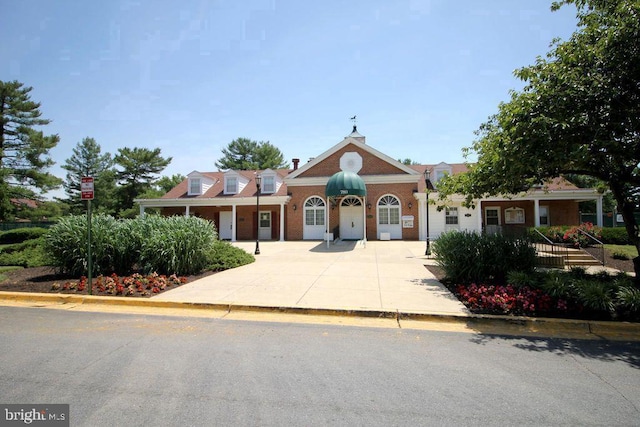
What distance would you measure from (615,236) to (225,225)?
82.7ft

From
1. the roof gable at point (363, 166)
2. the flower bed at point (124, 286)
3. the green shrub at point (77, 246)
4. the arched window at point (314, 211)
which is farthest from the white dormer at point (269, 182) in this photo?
the flower bed at point (124, 286)

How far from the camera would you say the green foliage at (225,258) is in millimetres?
10680

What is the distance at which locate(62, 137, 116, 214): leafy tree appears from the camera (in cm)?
4084

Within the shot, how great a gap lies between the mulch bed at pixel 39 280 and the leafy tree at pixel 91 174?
3477 centimetres

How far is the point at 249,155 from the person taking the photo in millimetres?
55656

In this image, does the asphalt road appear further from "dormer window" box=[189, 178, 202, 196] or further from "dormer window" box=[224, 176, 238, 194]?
"dormer window" box=[189, 178, 202, 196]

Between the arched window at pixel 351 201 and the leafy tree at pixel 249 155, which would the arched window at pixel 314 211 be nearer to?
the arched window at pixel 351 201

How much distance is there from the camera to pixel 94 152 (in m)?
48.0

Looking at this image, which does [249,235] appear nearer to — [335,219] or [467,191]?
[335,219]

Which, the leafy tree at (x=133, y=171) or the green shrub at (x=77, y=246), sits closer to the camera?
the green shrub at (x=77, y=246)

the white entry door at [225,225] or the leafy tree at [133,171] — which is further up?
the leafy tree at [133,171]

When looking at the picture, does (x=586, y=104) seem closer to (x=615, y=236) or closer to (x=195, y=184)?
(x=615, y=236)

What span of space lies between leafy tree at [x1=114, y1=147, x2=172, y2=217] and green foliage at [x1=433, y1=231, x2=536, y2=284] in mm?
42997

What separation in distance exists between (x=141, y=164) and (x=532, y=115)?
149 feet
